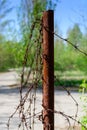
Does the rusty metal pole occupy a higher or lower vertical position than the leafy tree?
higher

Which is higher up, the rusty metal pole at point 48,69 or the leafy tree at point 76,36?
the rusty metal pole at point 48,69

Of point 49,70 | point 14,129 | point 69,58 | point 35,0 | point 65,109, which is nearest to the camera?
point 49,70

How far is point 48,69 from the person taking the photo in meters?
2.65

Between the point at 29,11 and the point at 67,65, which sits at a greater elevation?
the point at 29,11

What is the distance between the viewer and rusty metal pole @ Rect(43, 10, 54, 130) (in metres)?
2.64

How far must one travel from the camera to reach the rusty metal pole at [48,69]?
2643 mm

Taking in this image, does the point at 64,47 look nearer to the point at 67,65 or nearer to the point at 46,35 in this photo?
the point at 67,65

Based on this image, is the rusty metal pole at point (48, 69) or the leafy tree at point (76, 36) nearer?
the rusty metal pole at point (48, 69)

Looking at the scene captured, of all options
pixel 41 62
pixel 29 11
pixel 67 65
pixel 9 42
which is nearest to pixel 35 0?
pixel 29 11

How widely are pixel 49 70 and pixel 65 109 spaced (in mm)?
9020

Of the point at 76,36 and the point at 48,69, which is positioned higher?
the point at 48,69

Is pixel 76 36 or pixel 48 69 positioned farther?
pixel 76 36

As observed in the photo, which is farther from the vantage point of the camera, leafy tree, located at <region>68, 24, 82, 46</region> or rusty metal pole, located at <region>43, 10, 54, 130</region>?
leafy tree, located at <region>68, 24, 82, 46</region>

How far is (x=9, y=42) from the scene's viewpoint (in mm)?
24469
